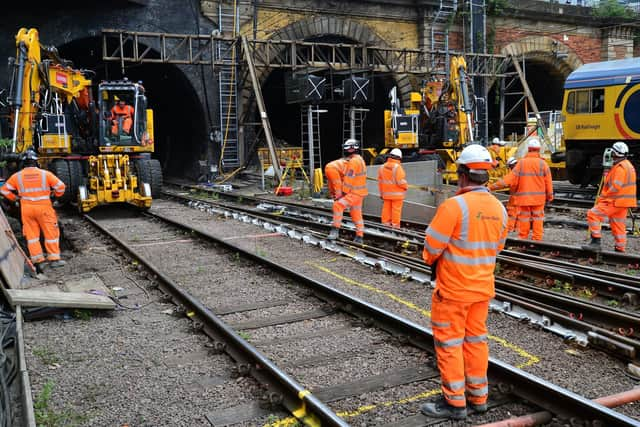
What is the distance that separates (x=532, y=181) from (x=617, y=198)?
4.49ft

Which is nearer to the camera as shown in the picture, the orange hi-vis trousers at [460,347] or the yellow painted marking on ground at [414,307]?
the orange hi-vis trousers at [460,347]

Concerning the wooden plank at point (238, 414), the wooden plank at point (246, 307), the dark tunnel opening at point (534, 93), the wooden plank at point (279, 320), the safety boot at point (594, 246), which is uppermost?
the dark tunnel opening at point (534, 93)

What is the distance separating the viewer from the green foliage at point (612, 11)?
106 feet

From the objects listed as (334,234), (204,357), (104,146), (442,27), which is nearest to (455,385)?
(204,357)

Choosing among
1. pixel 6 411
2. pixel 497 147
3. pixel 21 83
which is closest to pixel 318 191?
pixel 497 147

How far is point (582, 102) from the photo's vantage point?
17.4m

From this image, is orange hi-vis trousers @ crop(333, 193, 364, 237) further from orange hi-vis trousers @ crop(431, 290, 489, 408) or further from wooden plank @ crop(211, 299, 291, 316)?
orange hi-vis trousers @ crop(431, 290, 489, 408)

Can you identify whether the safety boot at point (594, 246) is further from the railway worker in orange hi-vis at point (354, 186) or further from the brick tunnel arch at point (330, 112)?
the brick tunnel arch at point (330, 112)

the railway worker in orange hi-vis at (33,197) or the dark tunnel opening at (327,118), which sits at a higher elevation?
the dark tunnel opening at (327,118)

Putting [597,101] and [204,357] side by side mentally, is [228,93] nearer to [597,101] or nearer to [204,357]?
[597,101]

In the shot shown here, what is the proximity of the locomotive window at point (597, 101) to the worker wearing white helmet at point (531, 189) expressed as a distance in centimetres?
820

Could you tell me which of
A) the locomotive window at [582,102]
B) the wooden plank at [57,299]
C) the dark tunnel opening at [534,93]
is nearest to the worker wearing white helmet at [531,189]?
the wooden plank at [57,299]

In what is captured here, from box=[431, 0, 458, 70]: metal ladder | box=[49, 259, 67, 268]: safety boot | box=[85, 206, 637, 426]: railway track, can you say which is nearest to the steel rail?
box=[85, 206, 637, 426]: railway track

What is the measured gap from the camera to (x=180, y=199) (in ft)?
61.9
